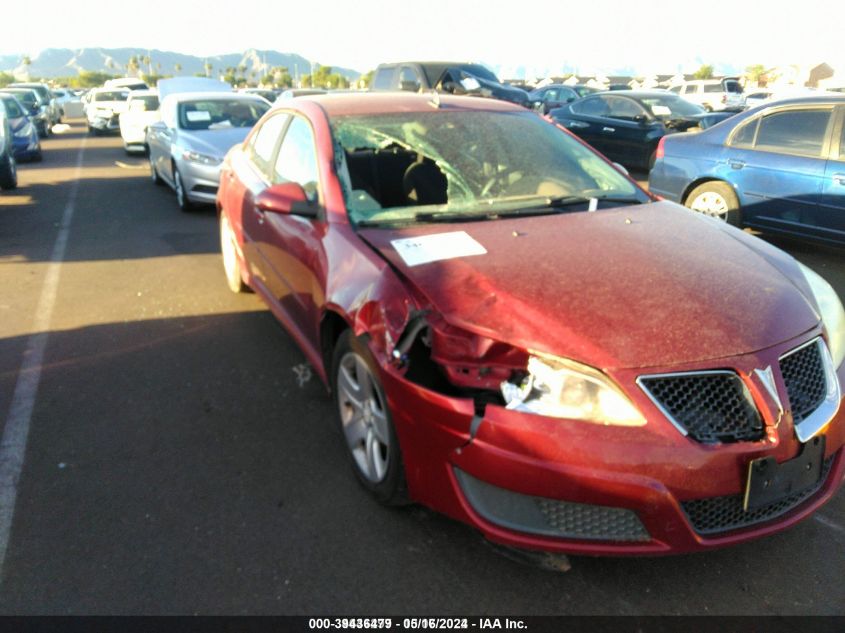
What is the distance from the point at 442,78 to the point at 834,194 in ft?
25.2

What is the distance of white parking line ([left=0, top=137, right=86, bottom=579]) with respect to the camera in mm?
3127

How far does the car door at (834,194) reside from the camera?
20.7ft

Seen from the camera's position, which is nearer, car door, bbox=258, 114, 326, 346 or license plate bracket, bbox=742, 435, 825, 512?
license plate bracket, bbox=742, 435, 825, 512

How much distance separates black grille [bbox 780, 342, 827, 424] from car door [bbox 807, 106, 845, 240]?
4397mm

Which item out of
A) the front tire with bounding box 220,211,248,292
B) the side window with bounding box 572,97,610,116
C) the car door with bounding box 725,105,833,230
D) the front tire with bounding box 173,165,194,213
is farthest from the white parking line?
the side window with bounding box 572,97,610,116

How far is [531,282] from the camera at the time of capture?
2.71 metres

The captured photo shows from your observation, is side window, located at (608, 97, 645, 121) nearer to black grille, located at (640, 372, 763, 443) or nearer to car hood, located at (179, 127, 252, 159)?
car hood, located at (179, 127, 252, 159)

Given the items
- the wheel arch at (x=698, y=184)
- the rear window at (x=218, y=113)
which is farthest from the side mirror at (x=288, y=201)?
the rear window at (x=218, y=113)

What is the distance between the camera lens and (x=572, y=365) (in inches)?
92.5

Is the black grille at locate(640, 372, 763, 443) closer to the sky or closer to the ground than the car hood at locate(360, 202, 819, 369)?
closer to the ground

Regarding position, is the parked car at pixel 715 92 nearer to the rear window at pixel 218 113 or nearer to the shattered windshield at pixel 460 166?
the rear window at pixel 218 113

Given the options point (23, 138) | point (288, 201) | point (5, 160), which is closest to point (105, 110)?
point (23, 138)

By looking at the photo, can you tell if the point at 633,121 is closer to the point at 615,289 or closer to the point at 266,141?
the point at 266,141

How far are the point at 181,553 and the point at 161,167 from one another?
9.19 metres
